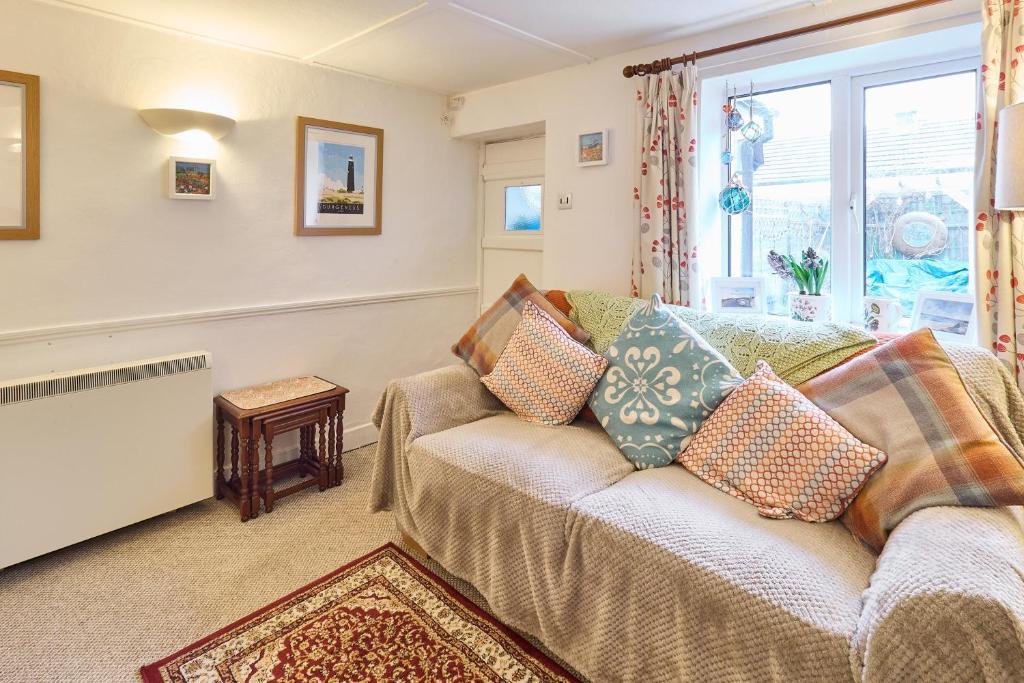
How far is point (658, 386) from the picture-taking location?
6.54 feet

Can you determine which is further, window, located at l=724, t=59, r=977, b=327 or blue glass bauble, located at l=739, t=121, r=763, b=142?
blue glass bauble, located at l=739, t=121, r=763, b=142

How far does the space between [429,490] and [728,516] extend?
99 centimetres

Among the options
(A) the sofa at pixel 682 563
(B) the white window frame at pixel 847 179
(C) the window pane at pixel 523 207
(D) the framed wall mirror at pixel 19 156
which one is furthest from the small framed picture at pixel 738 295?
(D) the framed wall mirror at pixel 19 156

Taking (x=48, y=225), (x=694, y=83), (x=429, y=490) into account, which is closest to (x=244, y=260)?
(x=48, y=225)

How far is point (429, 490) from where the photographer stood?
203 centimetres

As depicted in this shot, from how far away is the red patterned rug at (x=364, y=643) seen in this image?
5.49 ft

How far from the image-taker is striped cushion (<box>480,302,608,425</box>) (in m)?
2.20

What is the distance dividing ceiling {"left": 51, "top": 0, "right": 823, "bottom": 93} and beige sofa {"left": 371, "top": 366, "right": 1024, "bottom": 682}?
4.97 ft

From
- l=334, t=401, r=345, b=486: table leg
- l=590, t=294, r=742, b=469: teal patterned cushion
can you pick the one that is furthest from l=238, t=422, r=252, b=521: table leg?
l=590, t=294, r=742, b=469: teal patterned cushion

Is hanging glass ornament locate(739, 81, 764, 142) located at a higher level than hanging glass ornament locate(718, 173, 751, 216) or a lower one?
higher

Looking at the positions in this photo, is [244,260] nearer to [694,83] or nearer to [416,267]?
[416,267]

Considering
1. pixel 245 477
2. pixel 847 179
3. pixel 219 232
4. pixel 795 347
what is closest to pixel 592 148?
pixel 847 179

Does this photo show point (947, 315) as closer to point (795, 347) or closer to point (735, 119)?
point (795, 347)

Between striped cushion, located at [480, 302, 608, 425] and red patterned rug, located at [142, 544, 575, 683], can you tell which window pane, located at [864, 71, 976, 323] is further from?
red patterned rug, located at [142, 544, 575, 683]
